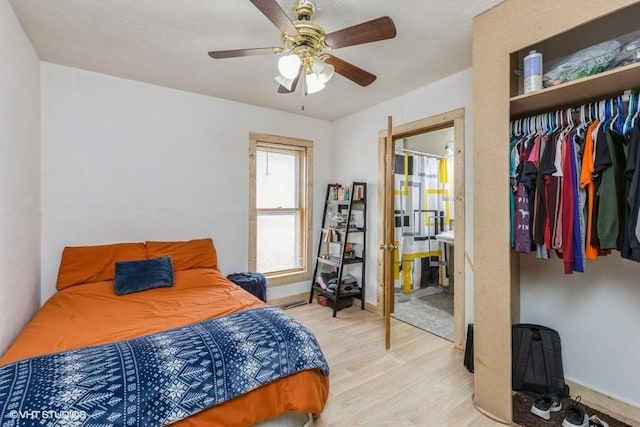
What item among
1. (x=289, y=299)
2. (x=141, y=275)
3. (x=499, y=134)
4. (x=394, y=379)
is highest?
(x=499, y=134)

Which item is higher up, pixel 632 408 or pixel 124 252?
pixel 124 252

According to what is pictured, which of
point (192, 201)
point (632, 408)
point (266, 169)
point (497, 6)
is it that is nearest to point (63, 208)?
point (192, 201)

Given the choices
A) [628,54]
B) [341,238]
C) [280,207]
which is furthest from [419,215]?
[628,54]

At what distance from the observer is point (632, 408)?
1797 millimetres

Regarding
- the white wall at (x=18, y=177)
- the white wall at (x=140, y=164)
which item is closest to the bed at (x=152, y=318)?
→ the white wall at (x=18, y=177)

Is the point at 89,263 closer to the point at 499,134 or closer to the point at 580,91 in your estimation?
the point at 499,134

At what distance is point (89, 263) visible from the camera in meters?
2.59

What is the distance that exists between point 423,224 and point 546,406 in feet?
8.37

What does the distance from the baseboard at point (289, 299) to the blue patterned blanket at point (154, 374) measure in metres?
2.14

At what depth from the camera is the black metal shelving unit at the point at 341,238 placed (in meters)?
3.68

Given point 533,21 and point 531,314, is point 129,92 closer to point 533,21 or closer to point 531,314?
point 533,21

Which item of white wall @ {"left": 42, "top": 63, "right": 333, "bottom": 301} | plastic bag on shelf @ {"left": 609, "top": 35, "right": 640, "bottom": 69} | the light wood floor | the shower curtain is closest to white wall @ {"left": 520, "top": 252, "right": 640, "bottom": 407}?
the light wood floor

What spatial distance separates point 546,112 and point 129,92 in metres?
3.45

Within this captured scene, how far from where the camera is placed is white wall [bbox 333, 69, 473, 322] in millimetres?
2678
